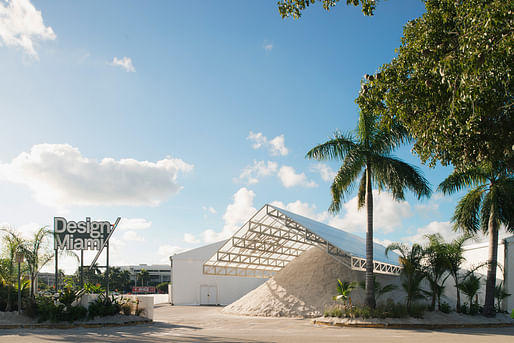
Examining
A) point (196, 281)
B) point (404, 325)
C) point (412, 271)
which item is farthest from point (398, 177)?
point (196, 281)

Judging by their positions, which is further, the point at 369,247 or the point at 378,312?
the point at 369,247

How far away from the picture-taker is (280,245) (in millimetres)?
32625

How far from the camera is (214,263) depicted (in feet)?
101

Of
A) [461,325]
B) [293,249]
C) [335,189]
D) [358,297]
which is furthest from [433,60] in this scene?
[293,249]

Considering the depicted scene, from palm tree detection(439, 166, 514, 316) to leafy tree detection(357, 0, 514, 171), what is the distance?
1186 centimetres

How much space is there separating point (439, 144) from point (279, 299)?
18.6m

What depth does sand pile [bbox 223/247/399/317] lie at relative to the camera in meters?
25.3

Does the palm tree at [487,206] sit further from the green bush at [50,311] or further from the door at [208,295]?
the door at [208,295]

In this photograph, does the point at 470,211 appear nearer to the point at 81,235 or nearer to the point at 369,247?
the point at 369,247

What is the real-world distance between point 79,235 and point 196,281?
71.7 feet

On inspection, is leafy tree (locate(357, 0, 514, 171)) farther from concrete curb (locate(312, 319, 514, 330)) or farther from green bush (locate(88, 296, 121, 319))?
green bush (locate(88, 296, 121, 319))

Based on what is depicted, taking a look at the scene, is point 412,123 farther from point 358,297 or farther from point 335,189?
point 358,297

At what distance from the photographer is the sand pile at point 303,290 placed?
25.3 metres

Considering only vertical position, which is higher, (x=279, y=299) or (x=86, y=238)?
(x=86, y=238)
